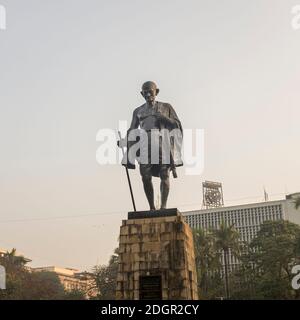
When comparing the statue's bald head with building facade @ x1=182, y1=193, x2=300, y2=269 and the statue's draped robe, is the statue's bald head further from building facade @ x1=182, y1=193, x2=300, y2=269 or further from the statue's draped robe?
building facade @ x1=182, y1=193, x2=300, y2=269

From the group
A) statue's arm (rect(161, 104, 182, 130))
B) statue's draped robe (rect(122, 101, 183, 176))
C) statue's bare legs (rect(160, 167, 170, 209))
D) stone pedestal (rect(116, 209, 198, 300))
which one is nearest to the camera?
stone pedestal (rect(116, 209, 198, 300))

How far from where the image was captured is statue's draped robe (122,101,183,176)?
32.9ft

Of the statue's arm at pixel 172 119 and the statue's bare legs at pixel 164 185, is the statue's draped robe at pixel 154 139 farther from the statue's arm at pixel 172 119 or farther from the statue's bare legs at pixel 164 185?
the statue's bare legs at pixel 164 185

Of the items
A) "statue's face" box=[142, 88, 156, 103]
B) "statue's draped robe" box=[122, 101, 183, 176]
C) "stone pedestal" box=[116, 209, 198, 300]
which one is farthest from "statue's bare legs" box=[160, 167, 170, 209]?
"statue's face" box=[142, 88, 156, 103]

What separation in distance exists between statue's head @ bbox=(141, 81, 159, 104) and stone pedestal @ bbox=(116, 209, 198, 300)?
8.81 ft

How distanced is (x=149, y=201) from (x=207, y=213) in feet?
157

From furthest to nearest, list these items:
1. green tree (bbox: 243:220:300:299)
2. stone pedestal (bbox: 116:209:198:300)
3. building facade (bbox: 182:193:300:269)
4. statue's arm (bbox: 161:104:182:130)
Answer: building facade (bbox: 182:193:300:269) < green tree (bbox: 243:220:300:299) < statue's arm (bbox: 161:104:182:130) < stone pedestal (bbox: 116:209:198:300)

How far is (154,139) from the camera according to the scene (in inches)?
398

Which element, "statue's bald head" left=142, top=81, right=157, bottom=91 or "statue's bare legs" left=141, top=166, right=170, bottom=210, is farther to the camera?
"statue's bald head" left=142, top=81, right=157, bottom=91

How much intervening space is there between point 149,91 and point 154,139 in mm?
1146

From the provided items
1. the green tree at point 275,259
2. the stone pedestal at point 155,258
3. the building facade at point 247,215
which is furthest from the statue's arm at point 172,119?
the building facade at point 247,215

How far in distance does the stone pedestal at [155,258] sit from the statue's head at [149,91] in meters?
2.69
